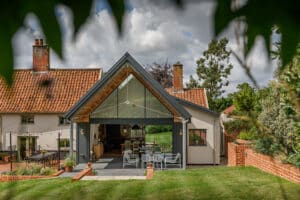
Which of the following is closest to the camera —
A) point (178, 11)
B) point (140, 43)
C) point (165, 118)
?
point (178, 11)

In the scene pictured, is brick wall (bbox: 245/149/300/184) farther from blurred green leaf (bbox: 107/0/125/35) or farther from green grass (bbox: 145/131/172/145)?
green grass (bbox: 145/131/172/145)

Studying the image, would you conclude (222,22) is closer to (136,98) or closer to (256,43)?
(256,43)

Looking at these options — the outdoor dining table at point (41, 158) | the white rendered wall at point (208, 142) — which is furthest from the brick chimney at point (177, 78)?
the outdoor dining table at point (41, 158)

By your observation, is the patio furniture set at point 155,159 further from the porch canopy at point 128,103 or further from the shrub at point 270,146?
the shrub at point 270,146

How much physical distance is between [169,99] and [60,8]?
63.6 feet

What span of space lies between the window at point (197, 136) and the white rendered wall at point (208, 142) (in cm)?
23

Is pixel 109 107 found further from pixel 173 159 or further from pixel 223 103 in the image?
pixel 223 103

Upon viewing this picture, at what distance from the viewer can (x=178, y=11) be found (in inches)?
25.9

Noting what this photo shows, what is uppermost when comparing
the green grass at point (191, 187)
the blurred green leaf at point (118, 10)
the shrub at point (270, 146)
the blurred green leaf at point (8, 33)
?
the blurred green leaf at point (118, 10)

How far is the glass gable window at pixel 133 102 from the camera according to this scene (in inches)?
816

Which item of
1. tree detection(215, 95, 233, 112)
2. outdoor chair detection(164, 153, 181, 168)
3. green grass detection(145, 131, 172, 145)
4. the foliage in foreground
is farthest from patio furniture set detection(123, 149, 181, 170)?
tree detection(215, 95, 233, 112)

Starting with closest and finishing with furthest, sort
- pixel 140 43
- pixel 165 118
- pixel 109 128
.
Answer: pixel 140 43, pixel 165 118, pixel 109 128

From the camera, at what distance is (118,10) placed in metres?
0.70

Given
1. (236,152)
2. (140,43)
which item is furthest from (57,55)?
(236,152)
